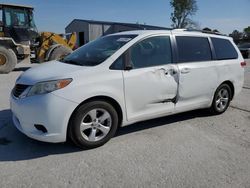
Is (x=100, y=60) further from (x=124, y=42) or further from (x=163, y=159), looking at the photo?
(x=163, y=159)

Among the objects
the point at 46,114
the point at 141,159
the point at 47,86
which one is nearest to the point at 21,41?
the point at 47,86

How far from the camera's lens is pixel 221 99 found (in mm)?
5820

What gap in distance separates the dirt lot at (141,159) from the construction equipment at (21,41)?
782cm

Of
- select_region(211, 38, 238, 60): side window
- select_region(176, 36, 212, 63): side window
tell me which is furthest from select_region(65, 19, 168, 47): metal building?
select_region(176, 36, 212, 63): side window

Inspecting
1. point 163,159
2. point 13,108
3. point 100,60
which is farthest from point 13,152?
point 163,159

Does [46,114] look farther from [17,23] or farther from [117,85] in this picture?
[17,23]

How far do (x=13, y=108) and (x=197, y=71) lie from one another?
313 centimetres

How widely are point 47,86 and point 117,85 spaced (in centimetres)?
98

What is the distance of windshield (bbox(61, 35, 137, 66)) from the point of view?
14.2 ft

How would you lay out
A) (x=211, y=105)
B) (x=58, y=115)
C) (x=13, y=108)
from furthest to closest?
(x=211, y=105) → (x=13, y=108) → (x=58, y=115)

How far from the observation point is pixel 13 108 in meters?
4.04

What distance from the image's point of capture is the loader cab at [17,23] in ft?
41.3

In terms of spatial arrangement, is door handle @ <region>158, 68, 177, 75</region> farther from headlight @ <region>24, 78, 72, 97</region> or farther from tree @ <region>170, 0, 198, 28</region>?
tree @ <region>170, 0, 198, 28</region>

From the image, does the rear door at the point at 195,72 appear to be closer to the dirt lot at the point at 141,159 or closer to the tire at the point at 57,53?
the dirt lot at the point at 141,159
